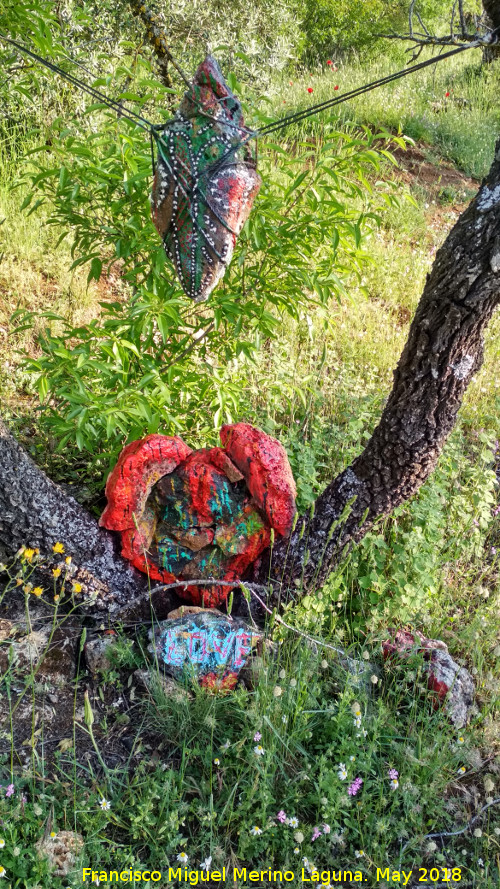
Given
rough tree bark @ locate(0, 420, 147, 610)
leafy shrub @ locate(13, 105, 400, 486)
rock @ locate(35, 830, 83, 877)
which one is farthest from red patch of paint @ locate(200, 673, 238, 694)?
leafy shrub @ locate(13, 105, 400, 486)

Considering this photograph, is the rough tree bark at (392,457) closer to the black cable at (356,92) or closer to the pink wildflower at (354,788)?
the black cable at (356,92)

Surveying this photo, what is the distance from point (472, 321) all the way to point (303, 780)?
1.58 metres

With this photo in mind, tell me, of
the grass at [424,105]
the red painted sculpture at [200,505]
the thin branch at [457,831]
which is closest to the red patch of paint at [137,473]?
the red painted sculpture at [200,505]

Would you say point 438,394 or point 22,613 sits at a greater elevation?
point 438,394

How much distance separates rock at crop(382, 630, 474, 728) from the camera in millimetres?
2279

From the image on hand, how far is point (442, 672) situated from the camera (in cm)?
234

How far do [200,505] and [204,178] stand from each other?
4.24ft

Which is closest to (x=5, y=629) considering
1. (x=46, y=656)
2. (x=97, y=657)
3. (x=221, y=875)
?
(x=46, y=656)

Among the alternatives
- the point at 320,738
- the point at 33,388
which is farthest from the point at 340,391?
the point at 320,738

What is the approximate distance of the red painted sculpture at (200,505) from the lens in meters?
2.38

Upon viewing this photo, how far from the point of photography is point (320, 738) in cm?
212

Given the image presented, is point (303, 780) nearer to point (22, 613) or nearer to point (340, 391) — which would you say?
point (22, 613)

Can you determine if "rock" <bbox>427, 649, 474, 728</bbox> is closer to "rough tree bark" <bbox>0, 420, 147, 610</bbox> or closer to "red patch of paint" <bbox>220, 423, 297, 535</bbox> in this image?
"red patch of paint" <bbox>220, 423, 297, 535</bbox>

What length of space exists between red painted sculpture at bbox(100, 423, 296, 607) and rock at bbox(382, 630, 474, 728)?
0.63m
